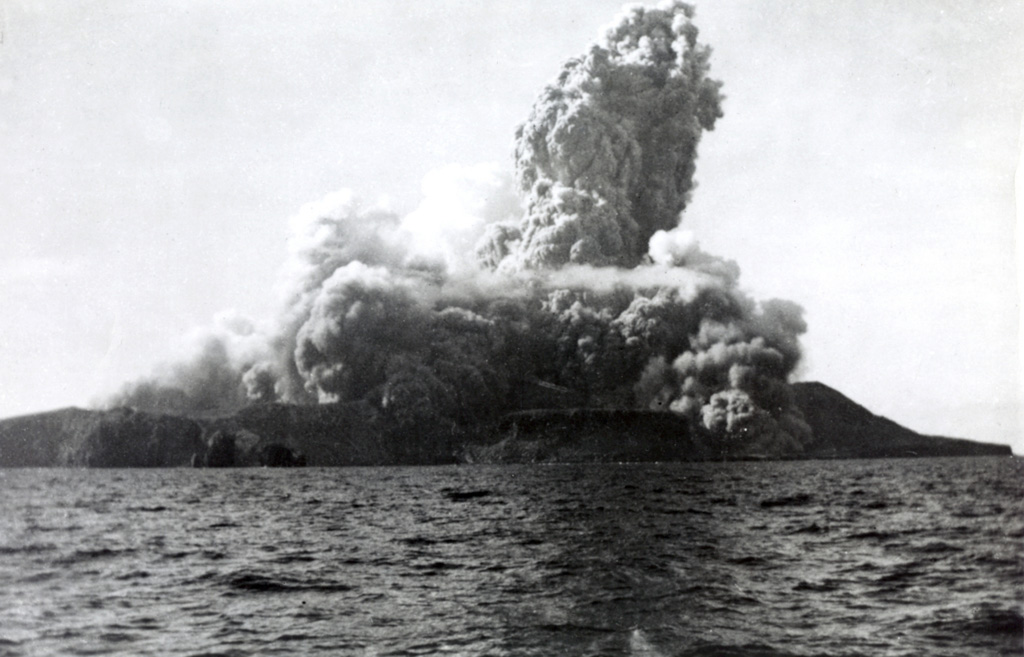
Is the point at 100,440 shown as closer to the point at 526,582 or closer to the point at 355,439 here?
the point at 355,439

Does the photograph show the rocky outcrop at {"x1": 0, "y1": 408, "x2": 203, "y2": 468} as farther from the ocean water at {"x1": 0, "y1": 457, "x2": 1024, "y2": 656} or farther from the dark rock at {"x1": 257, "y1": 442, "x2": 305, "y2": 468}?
the ocean water at {"x1": 0, "y1": 457, "x2": 1024, "y2": 656}

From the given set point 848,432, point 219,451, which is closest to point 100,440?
point 219,451

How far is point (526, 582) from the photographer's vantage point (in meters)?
20.2

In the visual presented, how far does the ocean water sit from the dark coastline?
10443 cm

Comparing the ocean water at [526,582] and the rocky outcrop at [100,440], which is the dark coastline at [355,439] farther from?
the ocean water at [526,582]

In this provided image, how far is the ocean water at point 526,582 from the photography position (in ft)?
51.0

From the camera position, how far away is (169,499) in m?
48.0

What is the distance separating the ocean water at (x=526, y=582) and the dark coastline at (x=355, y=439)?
10443 centimetres

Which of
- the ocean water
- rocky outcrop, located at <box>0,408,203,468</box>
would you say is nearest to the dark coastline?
rocky outcrop, located at <box>0,408,203,468</box>

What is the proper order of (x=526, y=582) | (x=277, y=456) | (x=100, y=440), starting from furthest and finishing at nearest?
(x=277, y=456), (x=100, y=440), (x=526, y=582)

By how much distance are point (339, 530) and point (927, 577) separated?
58.9ft

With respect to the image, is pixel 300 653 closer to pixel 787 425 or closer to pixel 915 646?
pixel 915 646

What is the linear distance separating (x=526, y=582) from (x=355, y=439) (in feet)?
414

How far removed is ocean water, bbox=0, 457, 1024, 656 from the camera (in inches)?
612
